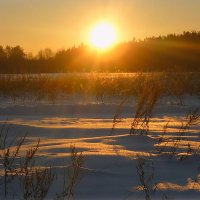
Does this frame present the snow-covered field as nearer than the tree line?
Yes

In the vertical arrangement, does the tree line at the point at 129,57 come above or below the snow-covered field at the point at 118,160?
above

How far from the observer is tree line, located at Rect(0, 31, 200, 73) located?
29062 mm

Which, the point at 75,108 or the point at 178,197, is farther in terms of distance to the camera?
the point at 75,108

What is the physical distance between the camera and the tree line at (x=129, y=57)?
95.3 ft

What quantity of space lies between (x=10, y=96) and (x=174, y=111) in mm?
4416

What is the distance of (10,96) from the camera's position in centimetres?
1076

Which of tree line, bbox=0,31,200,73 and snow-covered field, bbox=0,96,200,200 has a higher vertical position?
tree line, bbox=0,31,200,73

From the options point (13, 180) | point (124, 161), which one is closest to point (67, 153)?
point (124, 161)

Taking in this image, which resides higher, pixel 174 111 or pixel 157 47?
pixel 157 47

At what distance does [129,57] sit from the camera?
3388cm

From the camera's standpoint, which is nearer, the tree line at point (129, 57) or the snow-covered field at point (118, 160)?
the snow-covered field at point (118, 160)

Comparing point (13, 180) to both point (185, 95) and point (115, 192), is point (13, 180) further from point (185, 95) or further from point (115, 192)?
point (185, 95)

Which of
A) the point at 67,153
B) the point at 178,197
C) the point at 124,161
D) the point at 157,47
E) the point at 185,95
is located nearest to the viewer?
the point at 178,197

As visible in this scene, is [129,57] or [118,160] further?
[129,57]
